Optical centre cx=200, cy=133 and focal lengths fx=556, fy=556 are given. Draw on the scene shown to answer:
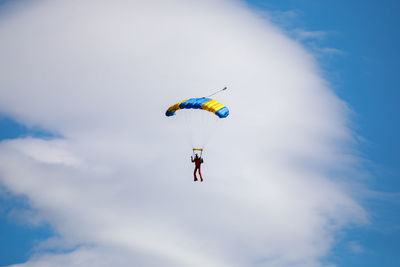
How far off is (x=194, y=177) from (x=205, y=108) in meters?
7.36

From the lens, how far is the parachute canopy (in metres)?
57.0

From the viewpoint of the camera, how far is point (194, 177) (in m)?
58.6

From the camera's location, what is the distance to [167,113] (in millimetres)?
62156

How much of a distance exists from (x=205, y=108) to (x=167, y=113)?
5841 millimetres

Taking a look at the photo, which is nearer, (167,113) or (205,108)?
(205,108)

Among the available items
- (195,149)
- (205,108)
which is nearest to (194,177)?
(195,149)

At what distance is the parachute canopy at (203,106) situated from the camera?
5700 centimetres

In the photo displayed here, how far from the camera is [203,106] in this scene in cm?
5828

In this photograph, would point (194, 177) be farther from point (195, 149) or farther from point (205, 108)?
point (205, 108)

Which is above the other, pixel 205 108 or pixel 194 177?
pixel 205 108

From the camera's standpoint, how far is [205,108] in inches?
2288

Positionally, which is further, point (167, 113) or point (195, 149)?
point (167, 113)

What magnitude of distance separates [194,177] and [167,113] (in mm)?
8336

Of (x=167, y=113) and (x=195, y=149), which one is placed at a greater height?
(x=167, y=113)
